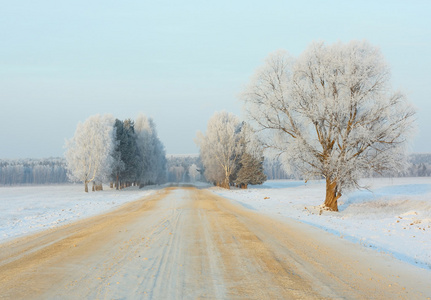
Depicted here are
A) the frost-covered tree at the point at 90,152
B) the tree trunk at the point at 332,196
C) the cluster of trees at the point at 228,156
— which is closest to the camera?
the tree trunk at the point at 332,196

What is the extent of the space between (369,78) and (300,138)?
5.01 m

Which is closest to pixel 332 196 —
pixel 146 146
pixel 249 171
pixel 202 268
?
pixel 202 268

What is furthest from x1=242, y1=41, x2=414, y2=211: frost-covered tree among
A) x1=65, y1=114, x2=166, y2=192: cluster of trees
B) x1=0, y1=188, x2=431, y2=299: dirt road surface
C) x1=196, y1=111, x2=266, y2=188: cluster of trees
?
x1=65, y1=114, x2=166, y2=192: cluster of trees

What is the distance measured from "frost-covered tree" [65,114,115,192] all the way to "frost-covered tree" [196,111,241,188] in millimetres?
17356

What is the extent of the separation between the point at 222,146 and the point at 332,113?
3695cm

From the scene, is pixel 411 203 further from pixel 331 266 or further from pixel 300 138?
pixel 331 266

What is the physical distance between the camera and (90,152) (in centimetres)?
4825

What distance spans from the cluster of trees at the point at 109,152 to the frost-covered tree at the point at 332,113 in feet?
105

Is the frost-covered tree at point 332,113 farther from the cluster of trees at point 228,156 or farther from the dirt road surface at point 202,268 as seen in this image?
the cluster of trees at point 228,156

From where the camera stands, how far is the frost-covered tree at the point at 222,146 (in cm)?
5600

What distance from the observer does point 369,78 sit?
62.6ft

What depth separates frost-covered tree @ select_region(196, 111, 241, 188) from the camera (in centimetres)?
5600

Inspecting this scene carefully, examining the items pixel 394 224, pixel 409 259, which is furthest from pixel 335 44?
pixel 409 259

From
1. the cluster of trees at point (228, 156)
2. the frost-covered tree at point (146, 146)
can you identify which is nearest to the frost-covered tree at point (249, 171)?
the cluster of trees at point (228, 156)
